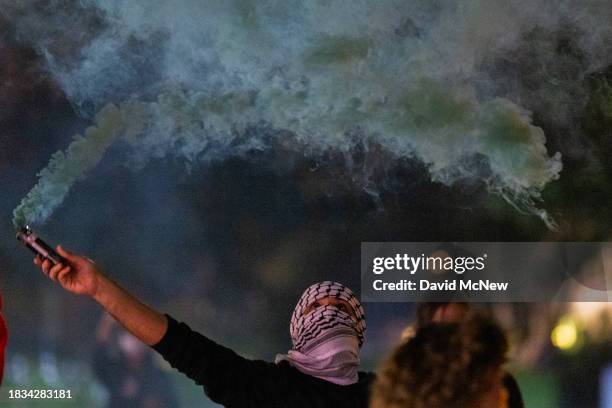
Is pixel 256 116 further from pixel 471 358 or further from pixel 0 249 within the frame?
pixel 471 358

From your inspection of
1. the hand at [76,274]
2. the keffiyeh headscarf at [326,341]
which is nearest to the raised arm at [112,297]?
the hand at [76,274]

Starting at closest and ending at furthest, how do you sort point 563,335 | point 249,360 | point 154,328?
point 154,328
point 249,360
point 563,335

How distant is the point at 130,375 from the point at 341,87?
1.51 m

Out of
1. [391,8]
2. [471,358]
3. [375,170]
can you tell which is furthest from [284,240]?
[471,358]

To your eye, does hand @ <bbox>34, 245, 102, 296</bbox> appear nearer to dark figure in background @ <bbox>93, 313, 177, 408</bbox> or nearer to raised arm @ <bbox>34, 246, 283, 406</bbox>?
raised arm @ <bbox>34, 246, 283, 406</bbox>

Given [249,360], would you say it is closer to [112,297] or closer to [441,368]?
[112,297]

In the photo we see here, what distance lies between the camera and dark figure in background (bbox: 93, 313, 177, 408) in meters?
4.02

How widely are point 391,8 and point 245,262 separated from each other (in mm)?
1248

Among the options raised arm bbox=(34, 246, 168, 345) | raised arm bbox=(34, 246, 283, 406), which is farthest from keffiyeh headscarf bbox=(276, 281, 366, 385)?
raised arm bbox=(34, 246, 168, 345)

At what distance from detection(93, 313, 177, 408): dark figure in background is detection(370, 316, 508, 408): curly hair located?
2.61 metres

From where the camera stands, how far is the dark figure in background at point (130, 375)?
402cm

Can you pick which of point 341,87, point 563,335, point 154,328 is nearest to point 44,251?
point 154,328

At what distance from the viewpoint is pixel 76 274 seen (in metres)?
2.20

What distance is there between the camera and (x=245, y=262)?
4051 millimetres
